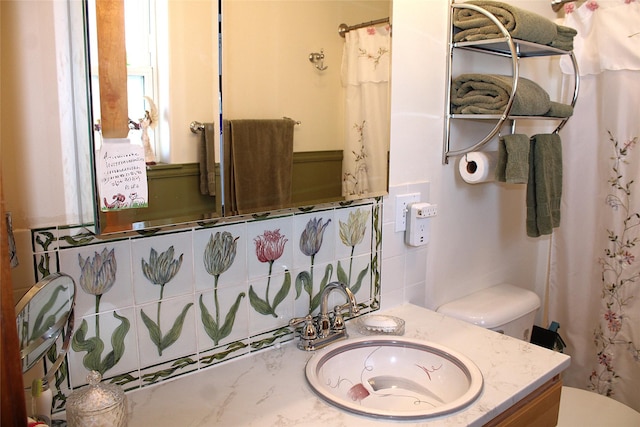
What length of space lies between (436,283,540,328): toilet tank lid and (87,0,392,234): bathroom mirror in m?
0.58

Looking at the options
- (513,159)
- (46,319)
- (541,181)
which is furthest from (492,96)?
(46,319)

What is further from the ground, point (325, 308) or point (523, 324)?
point (325, 308)

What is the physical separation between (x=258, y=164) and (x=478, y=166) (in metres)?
0.80

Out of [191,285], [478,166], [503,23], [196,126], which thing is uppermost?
[503,23]

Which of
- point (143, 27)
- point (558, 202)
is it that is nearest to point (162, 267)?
point (143, 27)

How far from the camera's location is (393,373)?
54.1 inches

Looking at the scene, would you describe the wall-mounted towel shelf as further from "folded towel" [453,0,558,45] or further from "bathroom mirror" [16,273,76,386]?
"bathroom mirror" [16,273,76,386]

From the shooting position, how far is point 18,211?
0.94 m

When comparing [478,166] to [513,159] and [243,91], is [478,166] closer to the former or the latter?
[513,159]

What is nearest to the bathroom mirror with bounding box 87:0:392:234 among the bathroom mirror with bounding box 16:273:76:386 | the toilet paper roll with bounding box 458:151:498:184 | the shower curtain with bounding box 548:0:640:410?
the bathroom mirror with bounding box 16:273:76:386

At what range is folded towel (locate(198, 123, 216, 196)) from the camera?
1.13 m

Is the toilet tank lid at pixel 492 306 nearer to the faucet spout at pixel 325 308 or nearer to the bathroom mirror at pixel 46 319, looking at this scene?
the faucet spout at pixel 325 308

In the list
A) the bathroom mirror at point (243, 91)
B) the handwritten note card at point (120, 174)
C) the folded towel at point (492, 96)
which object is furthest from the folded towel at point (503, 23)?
the handwritten note card at point (120, 174)

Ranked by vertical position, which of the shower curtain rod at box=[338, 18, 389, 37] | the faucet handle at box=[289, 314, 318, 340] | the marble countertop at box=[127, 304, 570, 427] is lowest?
Result: the marble countertop at box=[127, 304, 570, 427]
